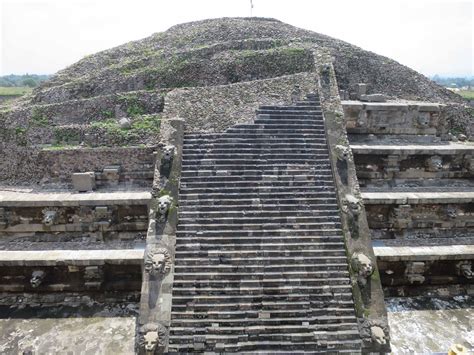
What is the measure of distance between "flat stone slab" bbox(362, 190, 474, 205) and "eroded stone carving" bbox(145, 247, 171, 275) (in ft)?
19.4

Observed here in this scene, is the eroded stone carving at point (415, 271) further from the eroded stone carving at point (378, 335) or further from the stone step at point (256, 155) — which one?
the stone step at point (256, 155)

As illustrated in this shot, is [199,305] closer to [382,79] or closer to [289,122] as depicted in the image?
[289,122]

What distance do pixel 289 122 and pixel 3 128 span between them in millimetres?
10998

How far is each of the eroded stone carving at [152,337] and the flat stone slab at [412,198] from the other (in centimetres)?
666

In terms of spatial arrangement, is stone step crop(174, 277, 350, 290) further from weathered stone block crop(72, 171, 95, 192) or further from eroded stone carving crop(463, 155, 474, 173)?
eroded stone carving crop(463, 155, 474, 173)

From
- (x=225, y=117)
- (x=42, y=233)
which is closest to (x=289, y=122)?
(x=225, y=117)

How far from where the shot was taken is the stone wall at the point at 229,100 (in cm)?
1225

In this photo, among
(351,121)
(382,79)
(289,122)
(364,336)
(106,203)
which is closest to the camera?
(364,336)

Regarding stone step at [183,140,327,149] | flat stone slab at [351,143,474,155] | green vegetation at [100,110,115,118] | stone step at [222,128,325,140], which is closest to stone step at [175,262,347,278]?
stone step at [183,140,327,149]

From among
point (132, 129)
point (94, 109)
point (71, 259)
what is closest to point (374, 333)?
point (71, 259)

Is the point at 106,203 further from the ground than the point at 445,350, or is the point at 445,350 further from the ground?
the point at 106,203

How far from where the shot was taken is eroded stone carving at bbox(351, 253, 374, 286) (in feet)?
28.3

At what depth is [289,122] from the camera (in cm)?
1233

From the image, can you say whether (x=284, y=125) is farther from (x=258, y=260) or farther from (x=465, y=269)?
(x=465, y=269)
